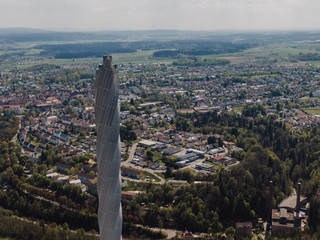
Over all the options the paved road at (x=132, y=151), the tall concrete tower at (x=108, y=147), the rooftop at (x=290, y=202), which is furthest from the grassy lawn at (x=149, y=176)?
the tall concrete tower at (x=108, y=147)

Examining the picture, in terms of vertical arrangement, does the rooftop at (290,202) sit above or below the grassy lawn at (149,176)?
above

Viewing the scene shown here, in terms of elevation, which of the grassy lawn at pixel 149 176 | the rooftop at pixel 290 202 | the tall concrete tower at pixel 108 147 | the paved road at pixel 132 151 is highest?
the tall concrete tower at pixel 108 147

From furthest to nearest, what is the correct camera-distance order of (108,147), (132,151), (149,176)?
(132,151), (149,176), (108,147)

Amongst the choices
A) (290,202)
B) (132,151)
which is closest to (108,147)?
(290,202)

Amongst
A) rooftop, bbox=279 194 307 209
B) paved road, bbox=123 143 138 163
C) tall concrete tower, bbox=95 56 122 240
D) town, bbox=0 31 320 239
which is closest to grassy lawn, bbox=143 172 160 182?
town, bbox=0 31 320 239

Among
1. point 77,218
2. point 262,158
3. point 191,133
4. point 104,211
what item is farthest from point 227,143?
point 104,211

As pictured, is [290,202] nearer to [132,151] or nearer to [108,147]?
[108,147]

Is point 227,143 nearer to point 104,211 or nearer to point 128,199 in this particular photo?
point 128,199

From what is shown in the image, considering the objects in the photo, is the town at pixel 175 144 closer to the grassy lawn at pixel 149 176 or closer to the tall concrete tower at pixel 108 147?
the grassy lawn at pixel 149 176

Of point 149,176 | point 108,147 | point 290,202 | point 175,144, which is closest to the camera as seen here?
point 108,147
